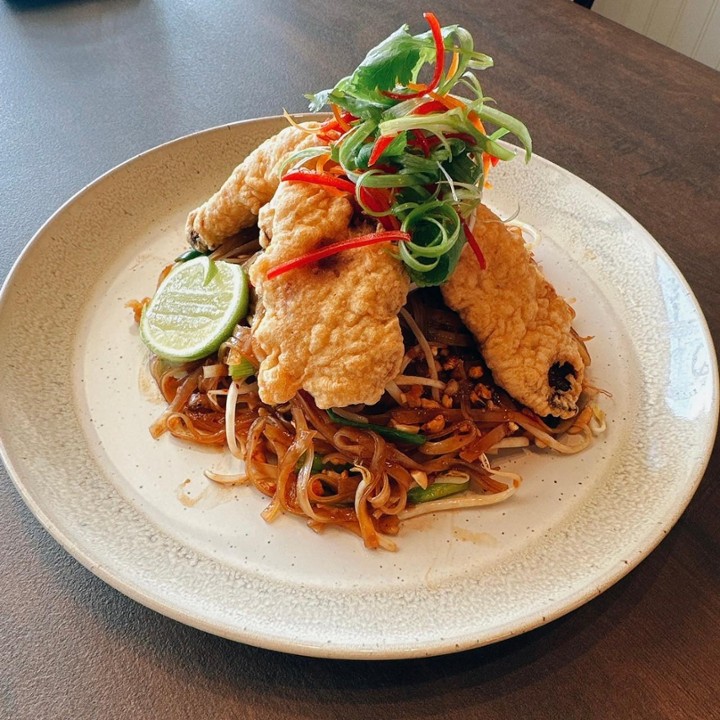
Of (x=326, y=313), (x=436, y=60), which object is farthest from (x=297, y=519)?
(x=436, y=60)

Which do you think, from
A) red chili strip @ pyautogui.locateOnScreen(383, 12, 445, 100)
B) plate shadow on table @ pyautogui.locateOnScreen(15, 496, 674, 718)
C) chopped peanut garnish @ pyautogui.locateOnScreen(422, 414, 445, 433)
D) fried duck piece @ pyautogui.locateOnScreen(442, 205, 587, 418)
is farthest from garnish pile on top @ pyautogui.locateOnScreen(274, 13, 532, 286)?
plate shadow on table @ pyautogui.locateOnScreen(15, 496, 674, 718)

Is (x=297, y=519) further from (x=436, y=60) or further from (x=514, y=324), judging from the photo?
(x=436, y=60)

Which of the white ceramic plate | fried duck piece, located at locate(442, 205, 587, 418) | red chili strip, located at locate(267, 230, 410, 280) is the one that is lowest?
the white ceramic plate

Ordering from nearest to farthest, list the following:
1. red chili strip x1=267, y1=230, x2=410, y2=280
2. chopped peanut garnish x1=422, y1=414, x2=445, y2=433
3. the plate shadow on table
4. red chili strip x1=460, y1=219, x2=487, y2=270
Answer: the plate shadow on table → red chili strip x1=267, y1=230, x2=410, y2=280 → red chili strip x1=460, y1=219, x2=487, y2=270 → chopped peanut garnish x1=422, y1=414, x2=445, y2=433

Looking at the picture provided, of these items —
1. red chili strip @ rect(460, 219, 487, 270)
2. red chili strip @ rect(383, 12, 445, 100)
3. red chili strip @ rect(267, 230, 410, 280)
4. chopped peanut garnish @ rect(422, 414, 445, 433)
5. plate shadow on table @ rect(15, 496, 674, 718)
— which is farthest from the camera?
Answer: chopped peanut garnish @ rect(422, 414, 445, 433)

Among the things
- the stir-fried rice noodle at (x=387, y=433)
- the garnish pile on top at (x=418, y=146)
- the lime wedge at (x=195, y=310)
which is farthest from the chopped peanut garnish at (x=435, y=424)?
the lime wedge at (x=195, y=310)

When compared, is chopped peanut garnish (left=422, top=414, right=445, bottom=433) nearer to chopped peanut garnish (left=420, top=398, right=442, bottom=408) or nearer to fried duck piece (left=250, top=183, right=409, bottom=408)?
chopped peanut garnish (left=420, top=398, right=442, bottom=408)

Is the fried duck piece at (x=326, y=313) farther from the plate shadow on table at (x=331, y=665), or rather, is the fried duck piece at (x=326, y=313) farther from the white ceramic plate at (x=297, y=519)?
the plate shadow on table at (x=331, y=665)
